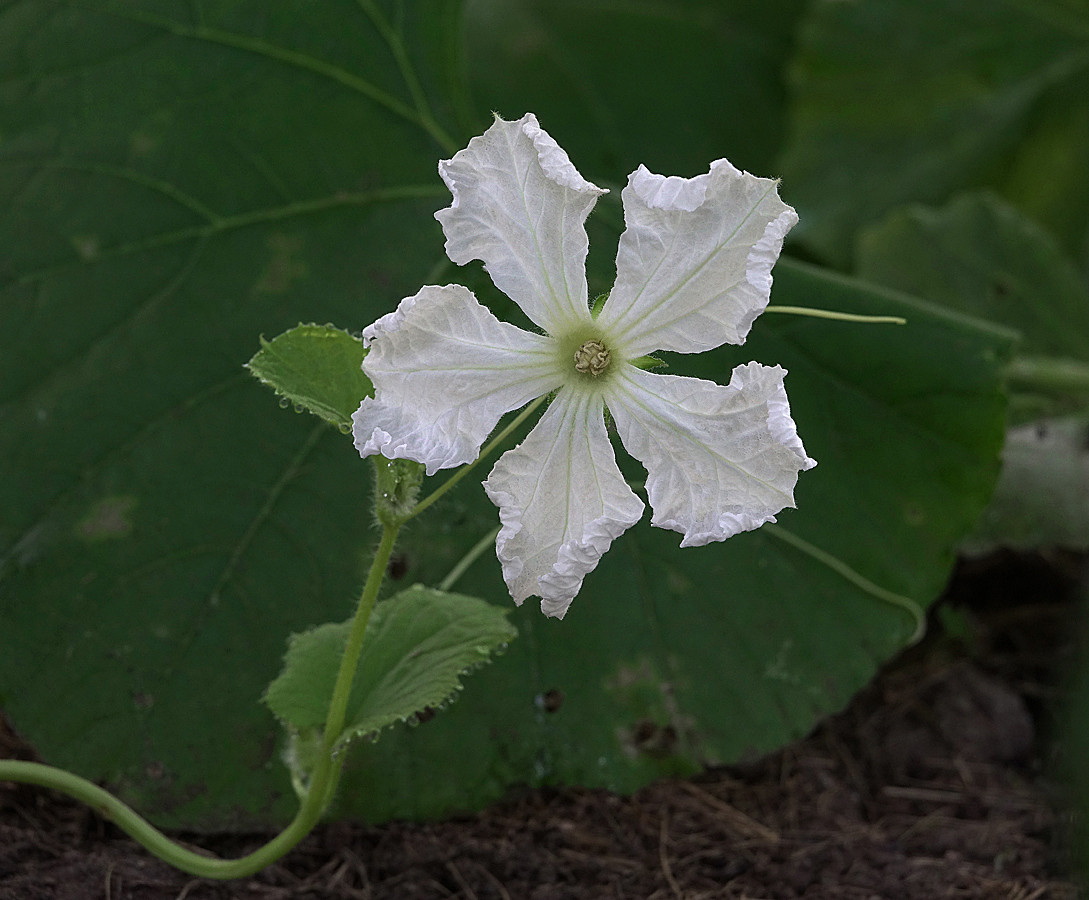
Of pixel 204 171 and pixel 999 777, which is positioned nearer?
pixel 204 171

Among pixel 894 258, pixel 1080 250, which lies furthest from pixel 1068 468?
pixel 1080 250

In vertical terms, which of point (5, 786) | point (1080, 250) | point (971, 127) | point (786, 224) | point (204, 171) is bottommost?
point (5, 786)

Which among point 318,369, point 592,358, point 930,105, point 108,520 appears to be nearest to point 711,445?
point 592,358

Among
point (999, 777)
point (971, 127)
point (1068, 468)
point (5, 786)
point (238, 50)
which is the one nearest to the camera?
point (5, 786)

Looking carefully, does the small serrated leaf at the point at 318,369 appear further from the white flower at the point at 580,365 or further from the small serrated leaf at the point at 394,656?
the small serrated leaf at the point at 394,656

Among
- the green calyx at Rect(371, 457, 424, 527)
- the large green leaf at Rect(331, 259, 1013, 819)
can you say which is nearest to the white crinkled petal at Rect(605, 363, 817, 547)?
the green calyx at Rect(371, 457, 424, 527)

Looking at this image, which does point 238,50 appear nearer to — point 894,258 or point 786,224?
point 786,224

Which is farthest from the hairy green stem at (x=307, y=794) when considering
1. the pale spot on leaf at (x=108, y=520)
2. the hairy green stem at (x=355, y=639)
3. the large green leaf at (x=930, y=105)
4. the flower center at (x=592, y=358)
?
the large green leaf at (x=930, y=105)
